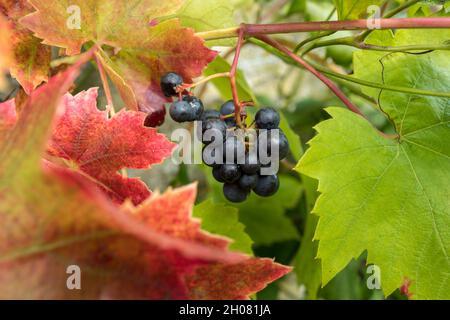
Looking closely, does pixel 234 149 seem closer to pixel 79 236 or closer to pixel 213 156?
pixel 213 156

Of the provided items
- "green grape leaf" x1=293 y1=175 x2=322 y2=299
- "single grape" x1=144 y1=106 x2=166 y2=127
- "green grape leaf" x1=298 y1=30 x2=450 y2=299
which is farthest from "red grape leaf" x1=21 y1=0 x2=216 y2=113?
"green grape leaf" x1=293 y1=175 x2=322 y2=299

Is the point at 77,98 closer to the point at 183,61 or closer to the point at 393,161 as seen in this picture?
the point at 183,61

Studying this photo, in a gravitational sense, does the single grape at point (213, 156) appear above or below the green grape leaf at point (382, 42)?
below

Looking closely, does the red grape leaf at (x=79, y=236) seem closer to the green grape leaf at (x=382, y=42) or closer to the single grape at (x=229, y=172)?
the single grape at (x=229, y=172)

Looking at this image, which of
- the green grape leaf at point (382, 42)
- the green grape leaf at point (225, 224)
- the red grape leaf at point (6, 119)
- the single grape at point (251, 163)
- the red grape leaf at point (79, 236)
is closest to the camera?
the red grape leaf at point (79, 236)

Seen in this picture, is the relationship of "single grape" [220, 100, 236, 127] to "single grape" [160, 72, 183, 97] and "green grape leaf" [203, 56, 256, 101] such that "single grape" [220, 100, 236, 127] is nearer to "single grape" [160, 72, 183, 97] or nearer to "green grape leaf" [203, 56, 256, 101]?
"single grape" [160, 72, 183, 97]

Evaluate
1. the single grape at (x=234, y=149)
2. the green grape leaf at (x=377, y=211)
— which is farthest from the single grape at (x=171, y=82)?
the green grape leaf at (x=377, y=211)
